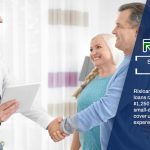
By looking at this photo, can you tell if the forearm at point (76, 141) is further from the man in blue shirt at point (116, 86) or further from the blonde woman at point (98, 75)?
the man in blue shirt at point (116, 86)

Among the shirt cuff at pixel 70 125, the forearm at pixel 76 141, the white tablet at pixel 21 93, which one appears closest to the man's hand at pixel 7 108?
the white tablet at pixel 21 93

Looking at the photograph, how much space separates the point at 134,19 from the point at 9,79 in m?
0.54

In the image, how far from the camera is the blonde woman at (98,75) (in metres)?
1.28

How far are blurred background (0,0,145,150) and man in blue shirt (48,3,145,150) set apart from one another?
1.82 feet

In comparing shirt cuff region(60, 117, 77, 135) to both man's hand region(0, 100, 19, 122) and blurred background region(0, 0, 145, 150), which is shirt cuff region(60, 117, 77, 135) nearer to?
man's hand region(0, 100, 19, 122)

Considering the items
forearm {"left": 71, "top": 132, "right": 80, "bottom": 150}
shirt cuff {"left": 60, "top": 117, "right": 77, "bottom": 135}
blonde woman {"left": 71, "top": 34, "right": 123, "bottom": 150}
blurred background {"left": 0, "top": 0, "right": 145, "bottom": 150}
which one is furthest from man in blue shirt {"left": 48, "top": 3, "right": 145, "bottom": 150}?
blurred background {"left": 0, "top": 0, "right": 145, "bottom": 150}

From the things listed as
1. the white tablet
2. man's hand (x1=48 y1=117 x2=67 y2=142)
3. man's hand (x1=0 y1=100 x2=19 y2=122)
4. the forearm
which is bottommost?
the forearm

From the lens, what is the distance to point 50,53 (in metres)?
1.81

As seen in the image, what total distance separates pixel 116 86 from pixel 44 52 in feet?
2.52

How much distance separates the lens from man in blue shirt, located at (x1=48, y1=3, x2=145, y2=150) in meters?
1.07

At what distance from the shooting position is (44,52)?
180 cm

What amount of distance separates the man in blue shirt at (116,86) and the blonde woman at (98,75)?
14 centimetres

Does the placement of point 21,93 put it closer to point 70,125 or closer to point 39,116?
point 70,125

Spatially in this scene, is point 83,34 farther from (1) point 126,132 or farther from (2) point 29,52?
(1) point 126,132
